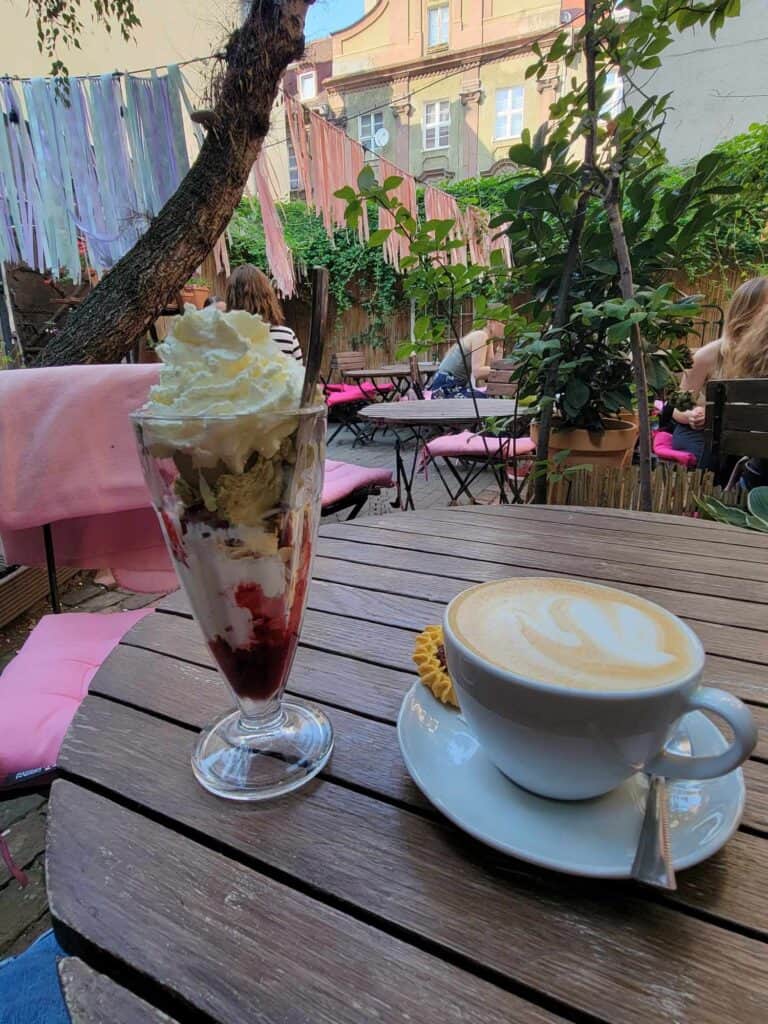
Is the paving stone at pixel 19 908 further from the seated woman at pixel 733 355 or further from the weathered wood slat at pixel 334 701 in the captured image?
the seated woman at pixel 733 355

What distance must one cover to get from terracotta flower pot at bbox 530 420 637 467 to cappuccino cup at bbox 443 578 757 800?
5.70 ft

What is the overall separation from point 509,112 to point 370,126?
12.3ft

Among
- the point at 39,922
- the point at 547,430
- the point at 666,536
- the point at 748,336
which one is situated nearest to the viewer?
the point at 666,536

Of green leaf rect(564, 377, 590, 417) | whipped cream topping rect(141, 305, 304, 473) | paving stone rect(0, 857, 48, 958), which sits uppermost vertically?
whipped cream topping rect(141, 305, 304, 473)

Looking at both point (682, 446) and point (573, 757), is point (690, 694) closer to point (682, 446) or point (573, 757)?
point (573, 757)

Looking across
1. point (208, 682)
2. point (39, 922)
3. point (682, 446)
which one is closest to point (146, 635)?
point (208, 682)

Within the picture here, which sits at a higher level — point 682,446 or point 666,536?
point 666,536

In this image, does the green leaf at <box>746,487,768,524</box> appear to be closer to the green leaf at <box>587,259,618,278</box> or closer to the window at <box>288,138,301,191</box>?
the green leaf at <box>587,259,618,278</box>

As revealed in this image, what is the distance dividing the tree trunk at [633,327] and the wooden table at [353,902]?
4.22 ft

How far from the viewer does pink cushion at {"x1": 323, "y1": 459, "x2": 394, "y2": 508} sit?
2418 mm

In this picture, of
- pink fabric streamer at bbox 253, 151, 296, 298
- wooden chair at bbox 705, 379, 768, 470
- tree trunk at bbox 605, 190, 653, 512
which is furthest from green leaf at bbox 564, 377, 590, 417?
pink fabric streamer at bbox 253, 151, 296, 298

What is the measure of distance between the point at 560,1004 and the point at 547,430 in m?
1.83

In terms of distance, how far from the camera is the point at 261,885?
14.1 inches

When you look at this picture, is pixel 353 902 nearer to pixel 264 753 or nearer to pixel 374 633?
pixel 264 753
